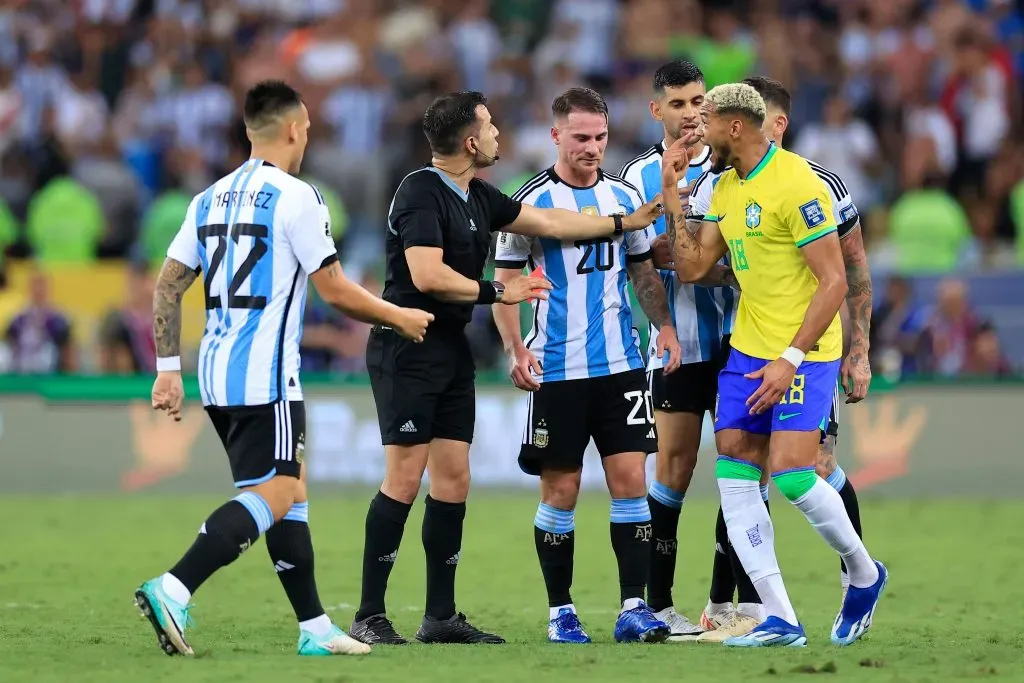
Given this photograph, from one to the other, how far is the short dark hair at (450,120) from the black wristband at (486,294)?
27.3 inches

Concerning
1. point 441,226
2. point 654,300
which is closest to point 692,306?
point 654,300

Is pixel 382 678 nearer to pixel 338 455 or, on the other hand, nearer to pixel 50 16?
pixel 338 455

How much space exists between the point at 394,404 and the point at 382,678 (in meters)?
1.72

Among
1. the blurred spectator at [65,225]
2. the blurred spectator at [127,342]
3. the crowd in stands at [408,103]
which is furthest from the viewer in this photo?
the blurred spectator at [65,225]

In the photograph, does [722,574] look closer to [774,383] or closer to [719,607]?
[719,607]

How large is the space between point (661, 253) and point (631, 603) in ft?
5.92

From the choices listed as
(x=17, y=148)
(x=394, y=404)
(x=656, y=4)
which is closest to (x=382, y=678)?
(x=394, y=404)

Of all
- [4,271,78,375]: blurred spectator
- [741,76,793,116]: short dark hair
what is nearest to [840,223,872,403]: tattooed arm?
[741,76,793,116]: short dark hair

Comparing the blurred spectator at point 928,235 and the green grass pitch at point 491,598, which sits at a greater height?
the blurred spectator at point 928,235

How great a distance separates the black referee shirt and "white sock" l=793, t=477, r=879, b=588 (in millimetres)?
1874

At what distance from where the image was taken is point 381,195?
62.1ft

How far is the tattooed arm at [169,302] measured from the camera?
7016 millimetres

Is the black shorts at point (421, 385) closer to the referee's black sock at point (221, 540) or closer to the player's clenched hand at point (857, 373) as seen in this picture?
the referee's black sock at point (221, 540)

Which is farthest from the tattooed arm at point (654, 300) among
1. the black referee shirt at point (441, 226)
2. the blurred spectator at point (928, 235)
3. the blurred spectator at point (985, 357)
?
the blurred spectator at point (928, 235)
